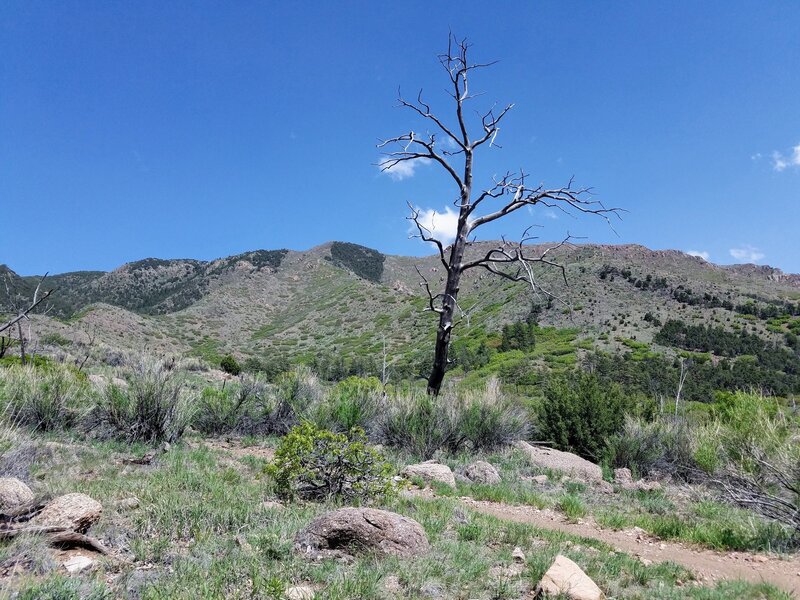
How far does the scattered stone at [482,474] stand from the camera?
24.6 feet

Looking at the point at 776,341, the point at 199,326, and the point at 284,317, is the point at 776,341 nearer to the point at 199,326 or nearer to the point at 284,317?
the point at 284,317

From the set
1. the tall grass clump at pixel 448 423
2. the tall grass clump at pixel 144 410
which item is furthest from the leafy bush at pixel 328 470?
the tall grass clump at pixel 448 423

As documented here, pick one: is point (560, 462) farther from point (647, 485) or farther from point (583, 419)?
point (583, 419)

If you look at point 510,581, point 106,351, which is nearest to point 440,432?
point 510,581

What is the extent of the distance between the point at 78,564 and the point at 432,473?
15.9 feet

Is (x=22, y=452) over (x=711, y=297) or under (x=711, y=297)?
under

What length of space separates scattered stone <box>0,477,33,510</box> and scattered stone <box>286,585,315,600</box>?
2472 millimetres

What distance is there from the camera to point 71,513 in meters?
3.77

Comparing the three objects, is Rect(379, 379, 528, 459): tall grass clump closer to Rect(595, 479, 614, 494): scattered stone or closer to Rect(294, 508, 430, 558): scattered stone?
Rect(595, 479, 614, 494): scattered stone

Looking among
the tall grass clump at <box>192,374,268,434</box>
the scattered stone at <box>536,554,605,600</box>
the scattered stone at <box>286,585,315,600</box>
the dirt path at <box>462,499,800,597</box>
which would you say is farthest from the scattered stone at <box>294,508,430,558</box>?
the tall grass clump at <box>192,374,268,434</box>

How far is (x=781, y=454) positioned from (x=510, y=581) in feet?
13.4

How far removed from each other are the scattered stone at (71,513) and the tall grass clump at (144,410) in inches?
167

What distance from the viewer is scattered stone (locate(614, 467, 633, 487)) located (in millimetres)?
8477

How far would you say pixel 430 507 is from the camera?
17.4ft
